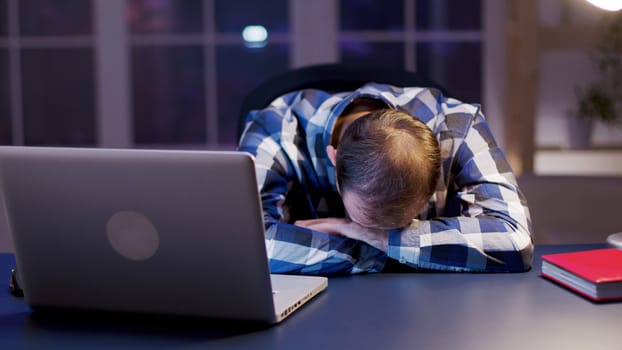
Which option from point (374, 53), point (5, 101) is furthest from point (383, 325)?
point (5, 101)

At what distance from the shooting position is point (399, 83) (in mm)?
2184

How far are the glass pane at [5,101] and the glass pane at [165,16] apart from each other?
638 millimetres

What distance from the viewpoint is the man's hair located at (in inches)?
51.0

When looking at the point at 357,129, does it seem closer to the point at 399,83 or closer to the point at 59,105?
the point at 399,83

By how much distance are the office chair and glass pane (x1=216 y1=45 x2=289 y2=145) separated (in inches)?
59.5

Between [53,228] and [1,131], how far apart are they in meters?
3.00

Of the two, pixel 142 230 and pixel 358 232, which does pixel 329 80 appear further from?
pixel 142 230

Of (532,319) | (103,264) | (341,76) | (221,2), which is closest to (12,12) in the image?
(221,2)

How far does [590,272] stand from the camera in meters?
1.24

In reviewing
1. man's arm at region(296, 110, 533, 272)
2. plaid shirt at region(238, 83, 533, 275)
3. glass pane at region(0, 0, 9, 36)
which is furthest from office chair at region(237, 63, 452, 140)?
glass pane at region(0, 0, 9, 36)

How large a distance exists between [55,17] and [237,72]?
89 cm

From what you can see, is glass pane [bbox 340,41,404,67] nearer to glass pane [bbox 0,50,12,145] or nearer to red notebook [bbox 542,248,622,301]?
glass pane [bbox 0,50,12,145]

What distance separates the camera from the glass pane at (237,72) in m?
3.72

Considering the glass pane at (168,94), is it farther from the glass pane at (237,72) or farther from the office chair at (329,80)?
the office chair at (329,80)
